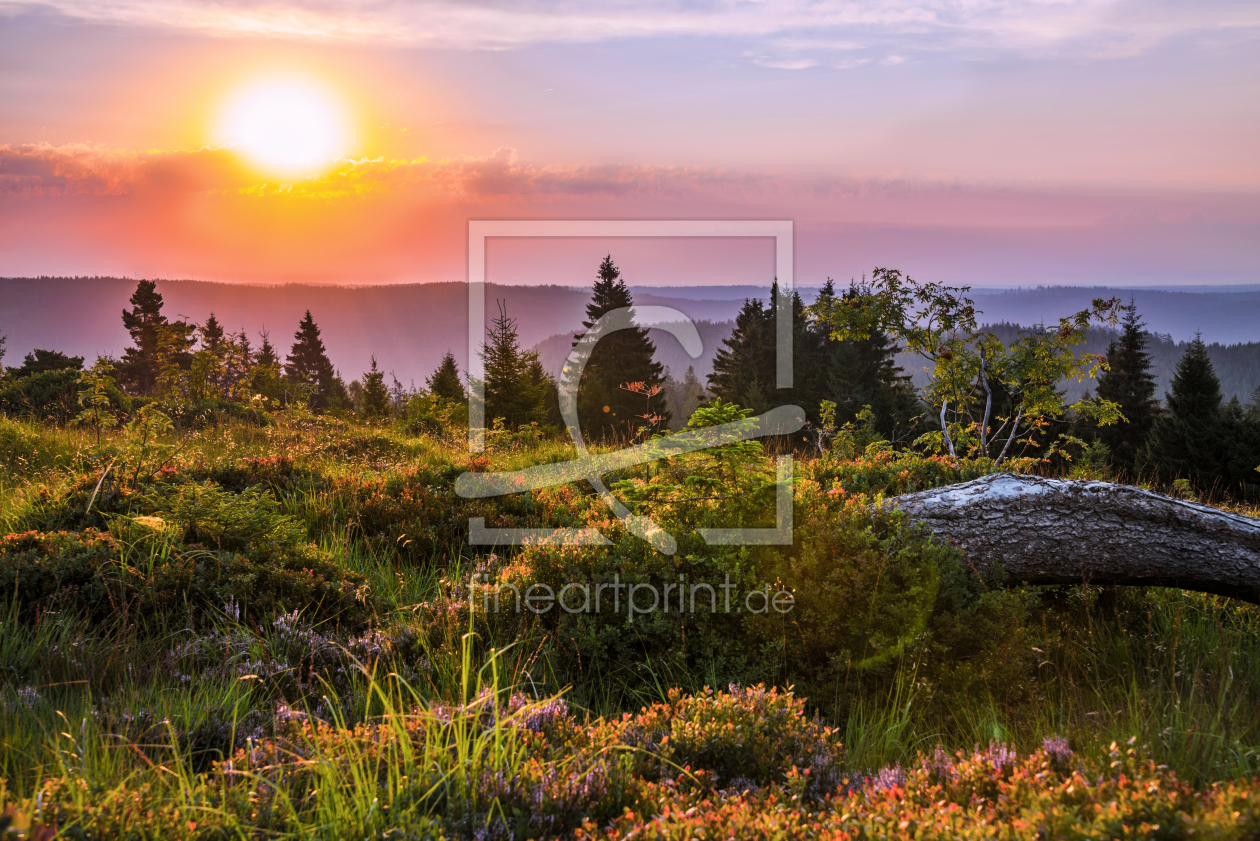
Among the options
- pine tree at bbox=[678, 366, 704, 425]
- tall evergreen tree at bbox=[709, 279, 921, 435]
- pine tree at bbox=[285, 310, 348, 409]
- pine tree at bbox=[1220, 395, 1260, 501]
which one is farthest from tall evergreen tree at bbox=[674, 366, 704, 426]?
pine tree at bbox=[1220, 395, 1260, 501]

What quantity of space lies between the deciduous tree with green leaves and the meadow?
3.48 metres

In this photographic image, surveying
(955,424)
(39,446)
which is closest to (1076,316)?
(955,424)

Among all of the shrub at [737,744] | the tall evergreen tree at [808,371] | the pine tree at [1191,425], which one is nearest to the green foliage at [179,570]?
the shrub at [737,744]

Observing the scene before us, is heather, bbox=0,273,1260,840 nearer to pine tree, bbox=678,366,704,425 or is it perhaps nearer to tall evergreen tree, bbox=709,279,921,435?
tall evergreen tree, bbox=709,279,921,435

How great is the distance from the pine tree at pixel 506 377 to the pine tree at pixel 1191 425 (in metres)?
39.4

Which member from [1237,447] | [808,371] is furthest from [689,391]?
[1237,447]

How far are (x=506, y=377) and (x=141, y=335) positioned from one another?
53.8 meters

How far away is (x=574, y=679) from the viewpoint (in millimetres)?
4180

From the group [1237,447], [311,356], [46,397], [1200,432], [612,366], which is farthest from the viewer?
[311,356]

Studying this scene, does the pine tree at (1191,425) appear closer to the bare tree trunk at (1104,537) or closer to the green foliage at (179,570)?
the bare tree trunk at (1104,537)

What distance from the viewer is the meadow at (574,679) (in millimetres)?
2230

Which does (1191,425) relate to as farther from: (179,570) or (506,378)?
(179,570)

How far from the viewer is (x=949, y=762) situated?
2680mm

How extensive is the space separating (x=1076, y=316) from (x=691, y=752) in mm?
9749
